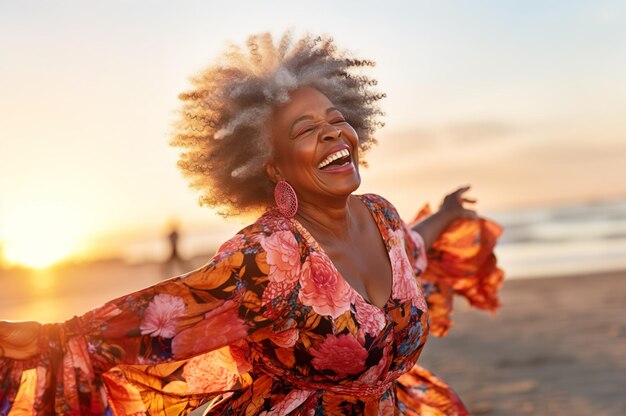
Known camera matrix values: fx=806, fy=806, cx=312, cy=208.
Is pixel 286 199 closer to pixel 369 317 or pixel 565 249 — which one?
pixel 369 317

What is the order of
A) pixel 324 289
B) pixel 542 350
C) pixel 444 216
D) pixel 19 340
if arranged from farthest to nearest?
pixel 542 350 → pixel 444 216 → pixel 324 289 → pixel 19 340

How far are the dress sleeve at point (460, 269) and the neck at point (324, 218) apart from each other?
4.61 ft

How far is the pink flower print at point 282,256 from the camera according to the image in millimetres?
2979

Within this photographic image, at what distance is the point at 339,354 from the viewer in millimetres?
2998

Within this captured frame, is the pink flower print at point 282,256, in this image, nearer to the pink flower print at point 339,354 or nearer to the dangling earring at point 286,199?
the dangling earring at point 286,199

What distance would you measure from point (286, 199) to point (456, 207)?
6.10 feet

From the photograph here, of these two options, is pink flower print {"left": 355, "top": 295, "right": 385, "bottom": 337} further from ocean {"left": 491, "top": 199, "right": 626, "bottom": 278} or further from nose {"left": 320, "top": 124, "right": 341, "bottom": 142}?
ocean {"left": 491, "top": 199, "right": 626, "bottom": 278}

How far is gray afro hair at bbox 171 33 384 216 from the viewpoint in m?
3.33

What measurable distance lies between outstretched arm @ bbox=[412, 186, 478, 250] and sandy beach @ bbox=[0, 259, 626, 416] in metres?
2.49

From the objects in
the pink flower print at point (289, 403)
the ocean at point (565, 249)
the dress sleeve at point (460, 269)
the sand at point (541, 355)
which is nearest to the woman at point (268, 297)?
the pink flower print at point (289, 403)

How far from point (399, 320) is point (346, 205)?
59cm

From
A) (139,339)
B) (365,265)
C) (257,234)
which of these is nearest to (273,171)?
(257,234)

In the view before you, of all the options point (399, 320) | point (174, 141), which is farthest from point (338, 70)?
point (399, 320)

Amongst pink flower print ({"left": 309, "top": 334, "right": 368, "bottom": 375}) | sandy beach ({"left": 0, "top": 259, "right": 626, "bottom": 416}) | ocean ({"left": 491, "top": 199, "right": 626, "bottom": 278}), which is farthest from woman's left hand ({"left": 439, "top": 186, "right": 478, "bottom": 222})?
ocean ({"left": 491, "top": 199, "right": 626, "bottom": 278})
